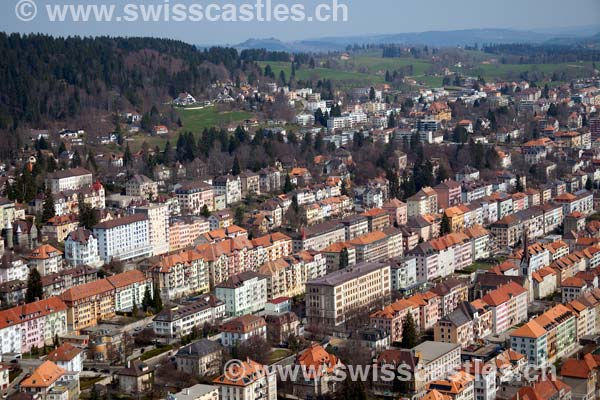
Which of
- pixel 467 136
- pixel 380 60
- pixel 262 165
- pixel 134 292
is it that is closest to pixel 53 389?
pixel 134 292

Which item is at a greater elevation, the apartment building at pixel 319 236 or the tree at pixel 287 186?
the tree at pixel 287 186

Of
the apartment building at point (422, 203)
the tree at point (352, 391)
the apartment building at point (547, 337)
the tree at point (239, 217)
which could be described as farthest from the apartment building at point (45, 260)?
the apartment building at point (422, 203)

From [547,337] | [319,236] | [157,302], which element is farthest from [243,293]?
[547,337]

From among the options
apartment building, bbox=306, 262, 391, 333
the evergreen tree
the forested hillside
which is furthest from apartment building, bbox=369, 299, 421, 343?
the forested hillside

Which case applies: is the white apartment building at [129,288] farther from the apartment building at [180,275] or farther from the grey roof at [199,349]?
the grey roof at [199,349]

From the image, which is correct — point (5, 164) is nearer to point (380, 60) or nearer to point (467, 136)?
point (467, 136)

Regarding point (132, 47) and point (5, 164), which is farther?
point (132, 47)

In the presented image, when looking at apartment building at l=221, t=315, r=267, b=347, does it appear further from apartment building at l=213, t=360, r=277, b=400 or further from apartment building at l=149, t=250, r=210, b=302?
apartment building at l=149, t=250, r=210, b=302
